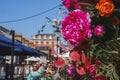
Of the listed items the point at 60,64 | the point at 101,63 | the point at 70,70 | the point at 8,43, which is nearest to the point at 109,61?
the point at 101,63

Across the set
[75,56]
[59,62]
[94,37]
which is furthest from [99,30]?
[59,62]

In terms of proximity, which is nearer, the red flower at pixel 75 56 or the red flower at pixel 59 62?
the red flower at pixel 75 56

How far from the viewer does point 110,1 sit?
6.91 feet

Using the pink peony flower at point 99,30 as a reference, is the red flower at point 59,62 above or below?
below

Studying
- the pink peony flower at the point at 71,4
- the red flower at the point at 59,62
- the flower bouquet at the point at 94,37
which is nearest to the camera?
the flower bouquet at the point at 94,37

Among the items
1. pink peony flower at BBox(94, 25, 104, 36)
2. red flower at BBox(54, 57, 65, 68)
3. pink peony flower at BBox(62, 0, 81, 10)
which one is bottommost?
red flower at BBox(54, 57, 65, 68)

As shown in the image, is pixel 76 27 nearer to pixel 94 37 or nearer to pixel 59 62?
pixel 94 37

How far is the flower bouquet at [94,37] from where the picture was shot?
207 centimetres

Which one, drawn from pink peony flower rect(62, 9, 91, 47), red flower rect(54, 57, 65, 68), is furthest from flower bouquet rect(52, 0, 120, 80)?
red flower rect(54, 57, 65, 68)

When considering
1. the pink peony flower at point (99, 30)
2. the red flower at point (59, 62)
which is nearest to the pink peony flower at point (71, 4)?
the pink peony flower at point (99, 30)

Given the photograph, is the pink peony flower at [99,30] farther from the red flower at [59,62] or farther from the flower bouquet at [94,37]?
the red flower at [59,62]

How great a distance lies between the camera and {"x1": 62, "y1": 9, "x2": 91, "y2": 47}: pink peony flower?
213 centimetres

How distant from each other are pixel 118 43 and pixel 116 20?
0.13 meters

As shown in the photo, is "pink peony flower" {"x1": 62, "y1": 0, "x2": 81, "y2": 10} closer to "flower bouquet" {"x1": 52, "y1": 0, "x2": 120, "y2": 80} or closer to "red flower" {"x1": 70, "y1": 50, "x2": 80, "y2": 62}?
"flower bouquet" {"x1": 52, "y1": 0, "x2": 120, "y2": 80}
